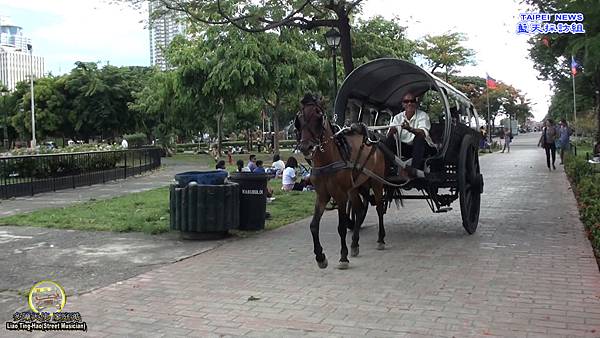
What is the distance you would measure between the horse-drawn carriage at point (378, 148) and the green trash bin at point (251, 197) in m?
1.61

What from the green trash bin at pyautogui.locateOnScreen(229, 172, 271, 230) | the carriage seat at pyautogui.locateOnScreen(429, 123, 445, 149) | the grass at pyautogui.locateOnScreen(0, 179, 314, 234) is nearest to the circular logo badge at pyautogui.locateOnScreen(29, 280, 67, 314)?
the grass at pyautogui.locateOnScreen(0, 179, 314, 234)

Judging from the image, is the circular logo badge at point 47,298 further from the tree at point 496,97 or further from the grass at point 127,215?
the tree at point 496,97

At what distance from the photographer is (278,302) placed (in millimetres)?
5723

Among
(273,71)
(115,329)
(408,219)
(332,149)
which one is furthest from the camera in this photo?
(273,71)

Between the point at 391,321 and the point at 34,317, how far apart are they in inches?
133

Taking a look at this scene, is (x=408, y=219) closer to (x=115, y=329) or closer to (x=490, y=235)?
(x=490, y=235)

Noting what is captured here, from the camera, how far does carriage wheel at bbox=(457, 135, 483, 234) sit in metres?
8.62

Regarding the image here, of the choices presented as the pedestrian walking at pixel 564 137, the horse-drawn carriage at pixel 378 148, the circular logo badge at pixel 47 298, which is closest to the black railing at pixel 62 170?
the circular logo badge at pixel 47 298

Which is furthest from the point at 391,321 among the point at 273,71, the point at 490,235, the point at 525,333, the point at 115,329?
the point at 273,71

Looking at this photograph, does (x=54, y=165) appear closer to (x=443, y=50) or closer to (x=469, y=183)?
(x=469, y=183)

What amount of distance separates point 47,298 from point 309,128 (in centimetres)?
344

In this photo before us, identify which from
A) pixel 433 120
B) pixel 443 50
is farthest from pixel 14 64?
pixel 433 120

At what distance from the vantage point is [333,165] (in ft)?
22.8

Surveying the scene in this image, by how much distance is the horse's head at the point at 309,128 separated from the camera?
261 inches
